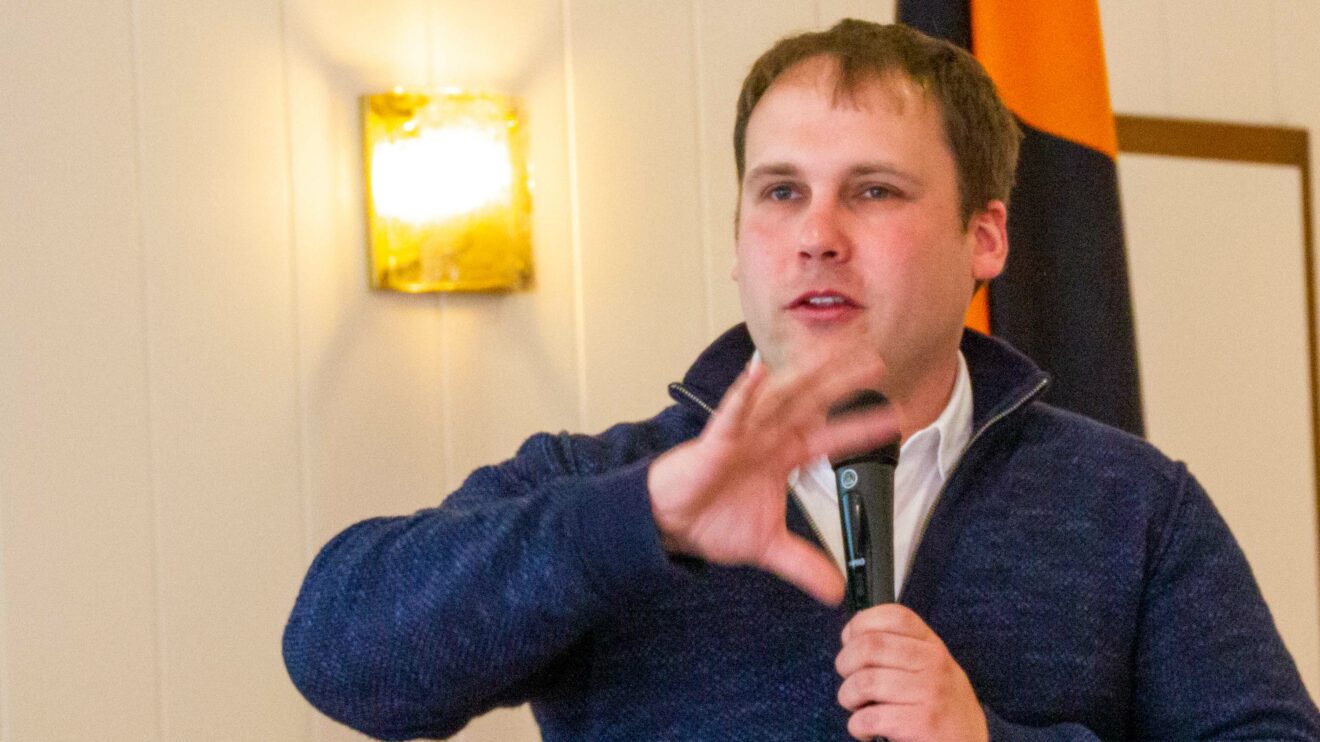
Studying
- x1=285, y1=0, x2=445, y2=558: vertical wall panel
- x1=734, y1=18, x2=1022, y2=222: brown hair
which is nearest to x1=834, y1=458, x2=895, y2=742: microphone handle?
x1=734, y1=18, x2=1022, y2=222: brown hair

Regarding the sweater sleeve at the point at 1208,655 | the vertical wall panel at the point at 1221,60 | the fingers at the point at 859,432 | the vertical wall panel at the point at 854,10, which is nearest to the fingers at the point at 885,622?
the fingers at the point at 859,432

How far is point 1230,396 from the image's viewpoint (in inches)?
111

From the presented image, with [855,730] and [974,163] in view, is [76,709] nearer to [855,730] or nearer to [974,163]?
[855,730]

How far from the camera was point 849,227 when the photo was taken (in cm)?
145

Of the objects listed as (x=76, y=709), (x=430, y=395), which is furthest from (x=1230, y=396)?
(x=76, y=709)

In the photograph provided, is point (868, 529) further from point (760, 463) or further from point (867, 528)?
point (760, 463)

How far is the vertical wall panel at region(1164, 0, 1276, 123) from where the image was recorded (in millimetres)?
2805

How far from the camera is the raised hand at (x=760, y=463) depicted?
1.11m

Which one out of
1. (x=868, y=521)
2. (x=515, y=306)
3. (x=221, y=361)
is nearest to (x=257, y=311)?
(x=221, y=361)

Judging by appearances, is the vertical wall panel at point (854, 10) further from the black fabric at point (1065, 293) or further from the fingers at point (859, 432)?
the fingers at point (859, 432)

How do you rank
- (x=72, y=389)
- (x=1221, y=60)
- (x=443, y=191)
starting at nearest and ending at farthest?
(x=72, y=389) → (x=443, y=191) → (x=1221, y=60)

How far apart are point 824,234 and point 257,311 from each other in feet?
2.81

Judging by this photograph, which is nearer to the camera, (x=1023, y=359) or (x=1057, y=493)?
(x=1057, y=493)

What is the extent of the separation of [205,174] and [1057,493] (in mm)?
1138
